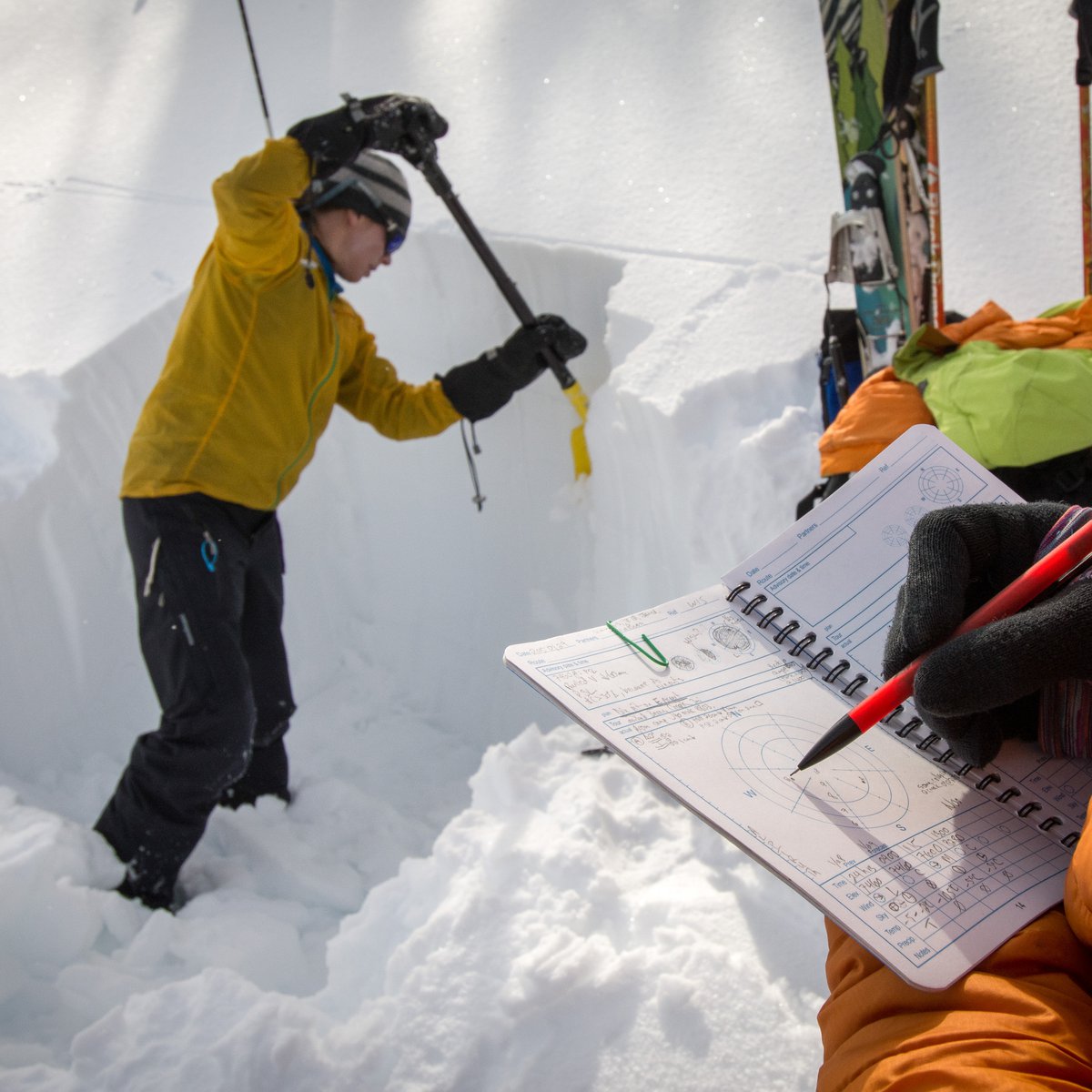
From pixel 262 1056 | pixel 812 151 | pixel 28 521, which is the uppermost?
pixel 812 151

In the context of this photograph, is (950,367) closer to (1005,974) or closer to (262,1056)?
(1005,974)

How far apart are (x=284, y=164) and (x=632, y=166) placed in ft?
5.01

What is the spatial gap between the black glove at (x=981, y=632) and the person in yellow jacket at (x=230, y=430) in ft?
5.15

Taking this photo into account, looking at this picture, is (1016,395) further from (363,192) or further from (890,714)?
(363,192)

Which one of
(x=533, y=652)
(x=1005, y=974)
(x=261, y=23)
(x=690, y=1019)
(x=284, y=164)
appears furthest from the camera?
(x=261, y=23)

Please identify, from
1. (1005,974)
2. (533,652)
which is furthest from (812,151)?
(1005,974)

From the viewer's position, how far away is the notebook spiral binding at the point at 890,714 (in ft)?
2.65

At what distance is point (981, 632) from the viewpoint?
2.36ft

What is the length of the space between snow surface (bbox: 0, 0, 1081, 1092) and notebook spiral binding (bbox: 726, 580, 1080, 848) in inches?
24.7

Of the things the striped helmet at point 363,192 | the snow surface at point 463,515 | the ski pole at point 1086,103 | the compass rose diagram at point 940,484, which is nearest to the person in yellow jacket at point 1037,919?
the compass rose diagram at point 940,484

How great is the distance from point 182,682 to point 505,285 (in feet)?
4.27

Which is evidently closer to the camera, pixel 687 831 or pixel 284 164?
pixel 687 831

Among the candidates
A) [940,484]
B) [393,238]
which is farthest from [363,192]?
[940,484]

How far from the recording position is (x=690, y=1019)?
4.30 ft
